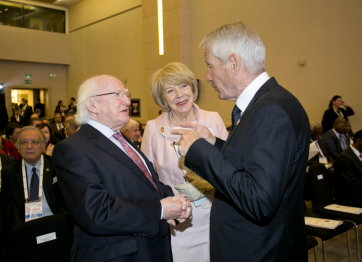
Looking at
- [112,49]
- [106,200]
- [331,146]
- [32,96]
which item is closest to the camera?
[106,200]

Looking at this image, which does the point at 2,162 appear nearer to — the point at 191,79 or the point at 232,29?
the point at 191,79

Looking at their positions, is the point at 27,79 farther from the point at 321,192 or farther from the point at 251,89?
the point at 251,89

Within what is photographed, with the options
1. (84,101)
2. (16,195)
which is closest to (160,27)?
(16,195)

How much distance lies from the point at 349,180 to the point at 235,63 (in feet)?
11.7

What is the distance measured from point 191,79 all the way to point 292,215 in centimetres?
130

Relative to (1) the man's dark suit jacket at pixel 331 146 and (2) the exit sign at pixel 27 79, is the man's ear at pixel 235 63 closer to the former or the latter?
(1) the man's dark suit jacket at pixel 331 146

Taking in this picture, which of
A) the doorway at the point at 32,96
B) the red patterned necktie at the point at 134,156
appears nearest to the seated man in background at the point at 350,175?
the red patterned necktie at the point at 134,156

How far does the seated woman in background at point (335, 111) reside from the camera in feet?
22.2

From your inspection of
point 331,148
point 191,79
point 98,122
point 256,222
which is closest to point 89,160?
point 98,122

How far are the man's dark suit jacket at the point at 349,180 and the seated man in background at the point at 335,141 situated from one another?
153cm

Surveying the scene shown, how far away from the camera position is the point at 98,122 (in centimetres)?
174

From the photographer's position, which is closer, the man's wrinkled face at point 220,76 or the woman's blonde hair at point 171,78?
the man's wrinkled face at point 220,76

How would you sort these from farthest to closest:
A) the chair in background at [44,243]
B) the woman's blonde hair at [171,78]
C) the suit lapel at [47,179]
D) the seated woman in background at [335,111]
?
the seated woman in background at [335,111], the suit lapel at [47,179], the woman's blonde hair at [171,78], the chair in background at [44,243]

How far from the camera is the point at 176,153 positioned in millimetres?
2238
